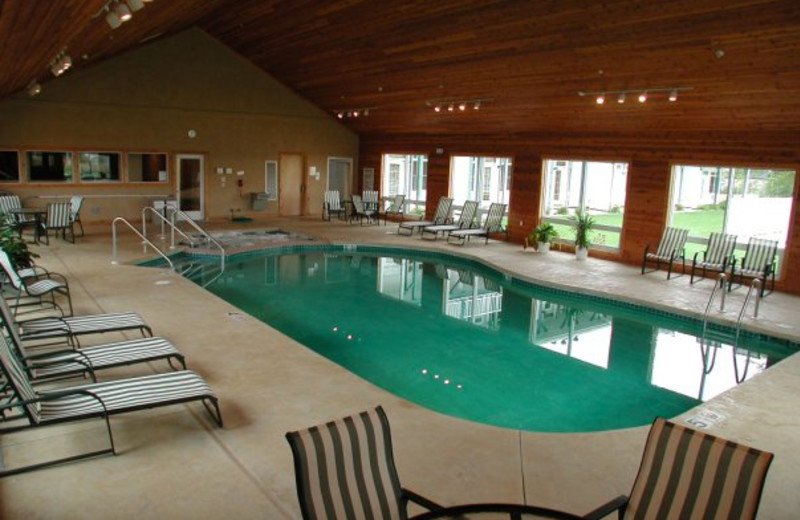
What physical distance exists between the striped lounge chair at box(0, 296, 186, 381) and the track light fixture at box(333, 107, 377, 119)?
→ 1083cm

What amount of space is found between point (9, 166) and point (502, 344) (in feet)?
36.8

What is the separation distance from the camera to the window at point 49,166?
42.5 ft

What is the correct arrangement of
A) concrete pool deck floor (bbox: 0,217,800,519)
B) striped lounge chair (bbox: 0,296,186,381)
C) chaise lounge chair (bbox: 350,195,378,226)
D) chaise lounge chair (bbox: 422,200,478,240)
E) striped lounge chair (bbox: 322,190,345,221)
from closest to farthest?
concrete pool deck floor (bbox: 0,217,800,519) < striped lounge chair (bbox: 0,296,186,381) < chaise lounge chair (bbox: 422,200,478,240) < chaise lounge chair (bbox: 350,195,378,226) < striped lounge chair (bbox: 322,190,345,221)

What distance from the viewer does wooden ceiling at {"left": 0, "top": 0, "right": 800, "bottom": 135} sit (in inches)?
257

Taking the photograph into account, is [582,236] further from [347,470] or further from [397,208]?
[347,470]

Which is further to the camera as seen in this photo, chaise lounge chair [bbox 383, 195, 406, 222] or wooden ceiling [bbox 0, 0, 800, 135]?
chaise lounge chair [bbox 383, 195, 406, 222]

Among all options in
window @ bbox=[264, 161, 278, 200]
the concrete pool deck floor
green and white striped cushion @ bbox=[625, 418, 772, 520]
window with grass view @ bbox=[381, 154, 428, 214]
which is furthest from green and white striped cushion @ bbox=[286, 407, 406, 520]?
window @ bbox=[264, 161, 278, 200]

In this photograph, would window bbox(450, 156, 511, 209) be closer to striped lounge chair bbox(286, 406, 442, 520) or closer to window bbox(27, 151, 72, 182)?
window bbox(27, 151, 72, 182)

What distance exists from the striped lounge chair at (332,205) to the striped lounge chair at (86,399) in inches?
478

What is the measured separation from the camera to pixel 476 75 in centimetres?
1055

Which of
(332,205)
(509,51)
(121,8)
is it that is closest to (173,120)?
(332,205)

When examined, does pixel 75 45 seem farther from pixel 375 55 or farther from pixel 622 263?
pixel 622 263

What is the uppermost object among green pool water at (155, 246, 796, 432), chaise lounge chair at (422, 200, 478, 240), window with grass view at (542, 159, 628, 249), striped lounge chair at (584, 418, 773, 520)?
window with grass view at (542, 159, 628, 249)

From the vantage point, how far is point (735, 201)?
33.7 feet
